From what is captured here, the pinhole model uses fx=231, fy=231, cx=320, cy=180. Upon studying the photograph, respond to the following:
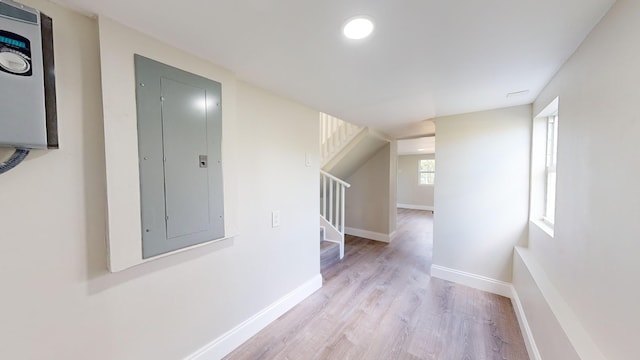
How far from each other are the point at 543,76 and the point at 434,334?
2113 mm

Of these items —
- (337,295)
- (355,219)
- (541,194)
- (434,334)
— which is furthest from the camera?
(355,219)

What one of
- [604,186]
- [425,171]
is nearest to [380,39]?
[604,186]

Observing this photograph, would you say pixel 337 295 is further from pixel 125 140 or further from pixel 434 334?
pixel 125 140

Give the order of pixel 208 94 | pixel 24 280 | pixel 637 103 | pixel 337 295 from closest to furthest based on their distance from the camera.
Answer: pixel 637 103 < pixel 24 280 < pixel 208 94 < pixel 337 295

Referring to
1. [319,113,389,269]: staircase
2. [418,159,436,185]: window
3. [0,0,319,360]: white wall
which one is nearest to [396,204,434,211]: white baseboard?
[418,159,436,185]: window

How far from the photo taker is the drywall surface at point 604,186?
0.83m

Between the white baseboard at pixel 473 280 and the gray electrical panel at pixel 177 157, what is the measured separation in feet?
8.70

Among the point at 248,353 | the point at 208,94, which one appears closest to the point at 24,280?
the point at 208,94

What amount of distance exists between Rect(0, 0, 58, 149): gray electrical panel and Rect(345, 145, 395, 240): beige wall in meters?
4.10

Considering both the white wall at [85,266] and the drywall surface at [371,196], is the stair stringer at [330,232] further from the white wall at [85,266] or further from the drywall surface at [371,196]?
the white wall at [85,266]

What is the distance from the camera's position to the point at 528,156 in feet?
7.55

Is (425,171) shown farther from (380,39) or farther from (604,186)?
(380,39)

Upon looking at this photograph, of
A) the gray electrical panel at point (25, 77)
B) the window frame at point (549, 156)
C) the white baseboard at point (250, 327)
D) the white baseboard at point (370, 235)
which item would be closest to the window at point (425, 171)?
the white baseboard at point (370, 235)

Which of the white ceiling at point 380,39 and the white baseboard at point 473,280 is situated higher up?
the white ceiling at point 380,39
